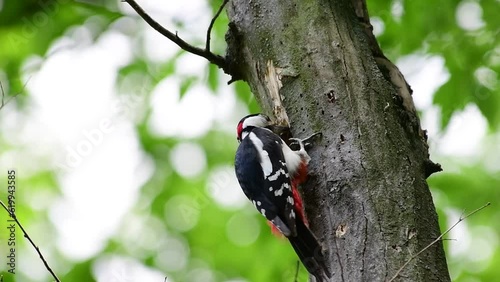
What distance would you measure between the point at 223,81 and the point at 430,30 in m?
1.25

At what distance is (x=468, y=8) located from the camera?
3.42 metres

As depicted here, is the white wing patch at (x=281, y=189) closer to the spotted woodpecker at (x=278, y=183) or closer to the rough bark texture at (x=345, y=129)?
the spotted woodpecker at (x=278, y=183)

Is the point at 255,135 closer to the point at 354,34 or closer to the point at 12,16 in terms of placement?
the point at 354,34

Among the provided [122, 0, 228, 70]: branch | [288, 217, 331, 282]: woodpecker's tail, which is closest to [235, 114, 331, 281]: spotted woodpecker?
[288, 217, 331, 282]: woodpecker's tail

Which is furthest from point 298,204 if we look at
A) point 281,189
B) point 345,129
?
point 345,129

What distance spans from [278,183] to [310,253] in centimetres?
57

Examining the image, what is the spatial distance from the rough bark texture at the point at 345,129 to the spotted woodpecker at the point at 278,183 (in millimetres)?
59

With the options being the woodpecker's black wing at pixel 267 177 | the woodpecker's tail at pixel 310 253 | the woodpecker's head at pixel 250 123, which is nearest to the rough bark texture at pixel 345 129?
the woodpecker's tail at pixel 310 253

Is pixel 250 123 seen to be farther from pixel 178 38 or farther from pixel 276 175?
pixel 178 38

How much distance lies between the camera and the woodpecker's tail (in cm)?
195

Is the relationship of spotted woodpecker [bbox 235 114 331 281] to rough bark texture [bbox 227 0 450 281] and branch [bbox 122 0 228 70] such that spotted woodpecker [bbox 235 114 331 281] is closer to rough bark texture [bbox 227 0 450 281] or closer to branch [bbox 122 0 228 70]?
rough bark texture [bbox 227 0 450 281]

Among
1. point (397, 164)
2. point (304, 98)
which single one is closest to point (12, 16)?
point (304, 98)

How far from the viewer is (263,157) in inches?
108

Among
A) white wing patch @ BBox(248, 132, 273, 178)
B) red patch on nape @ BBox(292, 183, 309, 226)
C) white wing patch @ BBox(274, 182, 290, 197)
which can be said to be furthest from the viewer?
white wing patch @ BBox(248, 132, 273, 178)
